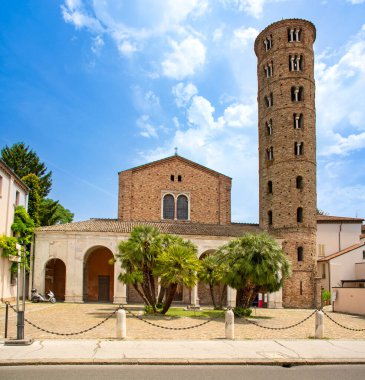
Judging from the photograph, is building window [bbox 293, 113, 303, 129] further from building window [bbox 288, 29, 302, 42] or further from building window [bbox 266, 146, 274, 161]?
building window [bbox 288, 29, 302, 42]

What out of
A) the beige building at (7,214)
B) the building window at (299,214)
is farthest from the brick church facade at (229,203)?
the beige building at (7,214)

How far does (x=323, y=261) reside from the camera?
4191 cm

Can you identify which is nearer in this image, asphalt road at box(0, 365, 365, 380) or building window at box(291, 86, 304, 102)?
asphalt road at box(0, 365, 365, 380)

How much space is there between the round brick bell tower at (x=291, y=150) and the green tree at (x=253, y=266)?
38.9ft

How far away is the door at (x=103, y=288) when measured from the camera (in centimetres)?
3956

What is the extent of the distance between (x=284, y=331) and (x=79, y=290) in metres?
20.1

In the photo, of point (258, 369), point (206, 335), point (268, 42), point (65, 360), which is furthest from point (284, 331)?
point (268, 42)

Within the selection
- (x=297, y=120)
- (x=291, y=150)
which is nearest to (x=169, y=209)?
(x=291, y=150)

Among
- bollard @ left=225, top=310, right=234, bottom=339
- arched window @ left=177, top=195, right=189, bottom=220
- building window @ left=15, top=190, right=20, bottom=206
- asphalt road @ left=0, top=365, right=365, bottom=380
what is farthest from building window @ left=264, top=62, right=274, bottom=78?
asphalt road @ left=0, top=365, right=365, bottom=380

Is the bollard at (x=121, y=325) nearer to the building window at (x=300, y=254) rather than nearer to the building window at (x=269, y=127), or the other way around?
the building window at (x=300, y=254)

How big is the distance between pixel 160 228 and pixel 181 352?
25.9 meters

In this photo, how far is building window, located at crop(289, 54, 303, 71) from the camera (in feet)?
133

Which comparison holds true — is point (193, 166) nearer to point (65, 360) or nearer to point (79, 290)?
point (79, 290)

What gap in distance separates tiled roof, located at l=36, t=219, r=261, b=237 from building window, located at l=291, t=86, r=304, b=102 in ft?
42.9
